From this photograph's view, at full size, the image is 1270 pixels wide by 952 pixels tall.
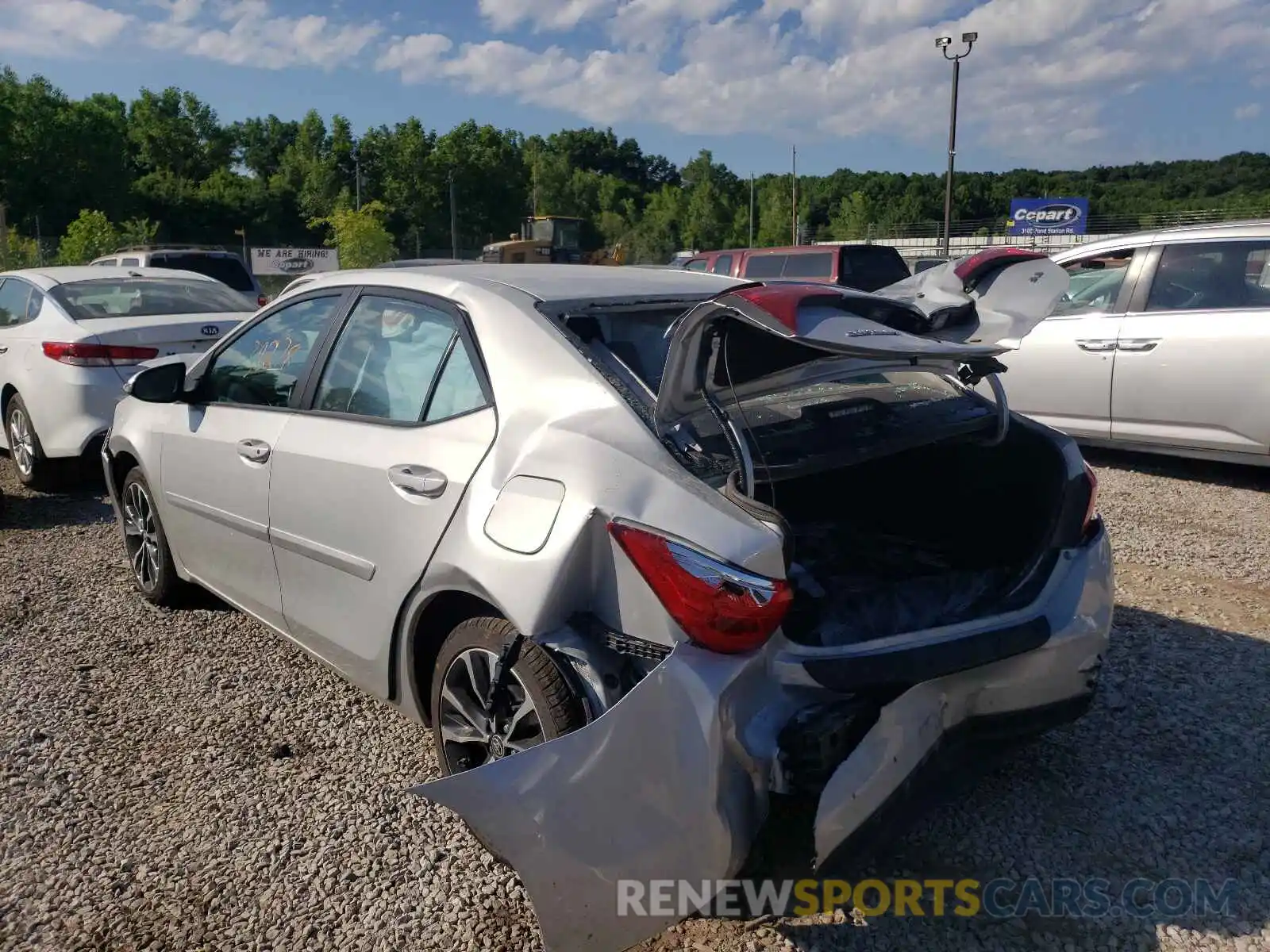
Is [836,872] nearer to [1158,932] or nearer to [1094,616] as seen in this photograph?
[1158,932]

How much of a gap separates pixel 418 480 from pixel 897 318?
141 centimetres

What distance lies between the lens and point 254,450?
3.48 metres

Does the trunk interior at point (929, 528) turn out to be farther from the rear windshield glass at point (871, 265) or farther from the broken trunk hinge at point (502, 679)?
the rear windshield glass at point (871, 265)

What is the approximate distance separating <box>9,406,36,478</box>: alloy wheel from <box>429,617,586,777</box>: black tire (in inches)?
221

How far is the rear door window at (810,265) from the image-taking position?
16.1 meters

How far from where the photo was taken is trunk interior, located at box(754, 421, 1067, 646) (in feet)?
8.46

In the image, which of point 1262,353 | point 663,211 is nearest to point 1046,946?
point 1262,353

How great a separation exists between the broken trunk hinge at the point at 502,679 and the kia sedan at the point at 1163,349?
5570mm

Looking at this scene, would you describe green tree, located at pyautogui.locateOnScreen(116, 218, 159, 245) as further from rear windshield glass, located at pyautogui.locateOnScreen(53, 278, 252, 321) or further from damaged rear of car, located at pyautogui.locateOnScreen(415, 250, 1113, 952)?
damaged rear of car, located at pyautogui.locateOnScreen(415, 250, 1113, 952)

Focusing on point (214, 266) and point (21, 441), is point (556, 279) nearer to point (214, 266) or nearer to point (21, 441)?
point (21, 441)

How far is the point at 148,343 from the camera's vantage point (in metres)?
6.45

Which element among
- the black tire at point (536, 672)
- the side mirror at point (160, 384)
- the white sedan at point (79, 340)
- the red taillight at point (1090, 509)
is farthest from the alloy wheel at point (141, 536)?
the red taillight at point (1090, 509)

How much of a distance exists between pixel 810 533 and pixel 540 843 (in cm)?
133

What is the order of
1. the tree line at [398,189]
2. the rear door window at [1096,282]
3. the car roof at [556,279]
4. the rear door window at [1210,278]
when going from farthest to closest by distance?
the tree line at [398,189] < the rear door window at [1096,282] < the rear door window at [1210,278] < the car roof at [556,279]
